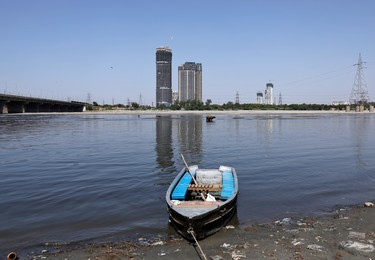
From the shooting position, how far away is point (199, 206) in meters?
11.9

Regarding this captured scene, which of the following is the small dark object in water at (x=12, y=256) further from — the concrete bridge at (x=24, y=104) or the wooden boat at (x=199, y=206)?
the concrete bridge at (x=24, y=104)

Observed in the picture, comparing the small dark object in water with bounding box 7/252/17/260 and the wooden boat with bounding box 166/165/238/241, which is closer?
the small dark object in water with bounding box 7/252/17/260

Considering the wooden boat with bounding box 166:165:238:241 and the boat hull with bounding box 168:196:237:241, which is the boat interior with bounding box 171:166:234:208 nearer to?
the wooden boat with bounding box 166:165:238:241

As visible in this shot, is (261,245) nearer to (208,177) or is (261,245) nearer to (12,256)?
(208,177)

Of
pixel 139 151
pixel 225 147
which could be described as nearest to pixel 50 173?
pixel 139 151

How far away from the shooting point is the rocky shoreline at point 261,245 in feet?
Result: 34.2

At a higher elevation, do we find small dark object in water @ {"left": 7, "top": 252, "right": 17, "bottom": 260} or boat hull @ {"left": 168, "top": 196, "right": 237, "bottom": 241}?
boat hull @ {"left": 168, "top": 196, "right": 237, "bottom": 241}

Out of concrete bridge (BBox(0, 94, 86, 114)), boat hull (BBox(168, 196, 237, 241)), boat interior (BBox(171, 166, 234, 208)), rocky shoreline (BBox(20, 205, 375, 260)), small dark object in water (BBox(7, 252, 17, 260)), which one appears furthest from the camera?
concrete bridge (BBox(0, 94, 86, 114))

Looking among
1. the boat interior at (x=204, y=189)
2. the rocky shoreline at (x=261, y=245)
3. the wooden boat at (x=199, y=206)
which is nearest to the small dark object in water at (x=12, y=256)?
the rocky shoreline at (x=261, y=245)

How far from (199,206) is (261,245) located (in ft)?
7.75

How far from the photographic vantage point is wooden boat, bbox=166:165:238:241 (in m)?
11.3

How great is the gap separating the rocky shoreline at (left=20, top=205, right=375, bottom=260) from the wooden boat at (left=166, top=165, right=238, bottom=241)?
414mm

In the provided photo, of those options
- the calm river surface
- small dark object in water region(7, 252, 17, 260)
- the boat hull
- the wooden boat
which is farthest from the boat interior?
small dark object in water region(7, 252, 17, 260)

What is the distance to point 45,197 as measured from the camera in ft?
57.3
